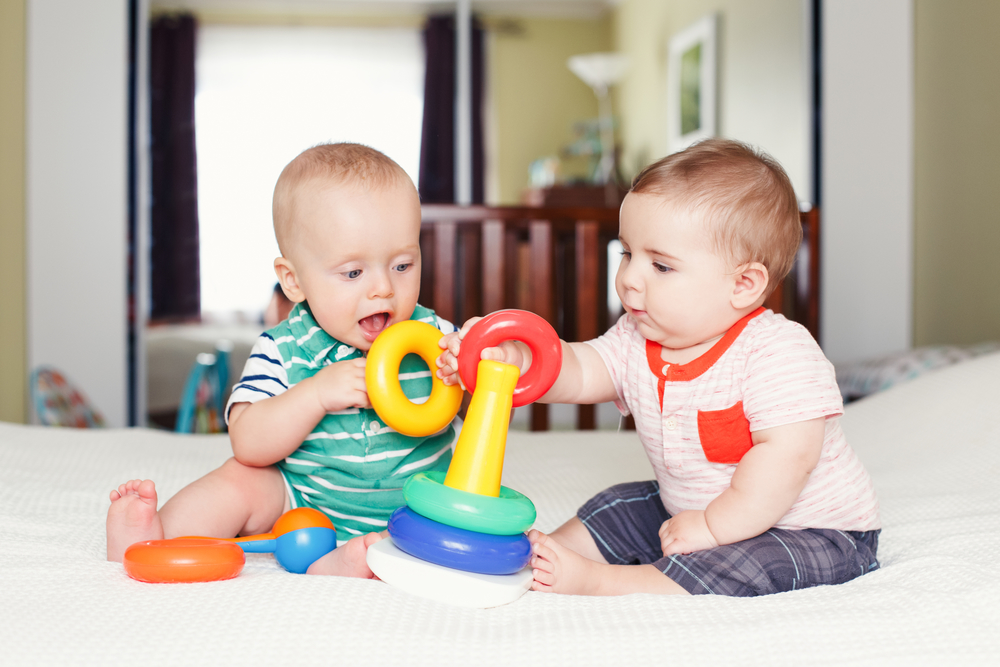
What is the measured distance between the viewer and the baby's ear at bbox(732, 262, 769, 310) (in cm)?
85

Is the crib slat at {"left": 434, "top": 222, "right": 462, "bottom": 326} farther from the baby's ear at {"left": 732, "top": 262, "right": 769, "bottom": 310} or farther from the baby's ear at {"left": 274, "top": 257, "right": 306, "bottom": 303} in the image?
the baby's ear at {"left": 732, "top": 262, "right": 769, "bottom": 310}

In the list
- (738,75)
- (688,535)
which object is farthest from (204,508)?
(738,75)

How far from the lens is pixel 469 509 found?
70 centimetres

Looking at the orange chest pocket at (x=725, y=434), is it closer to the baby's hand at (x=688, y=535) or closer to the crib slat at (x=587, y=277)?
the baby's hand at (x=688, y=535)

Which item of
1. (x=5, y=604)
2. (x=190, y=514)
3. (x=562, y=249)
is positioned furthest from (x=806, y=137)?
(x=5, y=604)

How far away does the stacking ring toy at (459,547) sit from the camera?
0.69m

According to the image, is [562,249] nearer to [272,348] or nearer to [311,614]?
[272,348]

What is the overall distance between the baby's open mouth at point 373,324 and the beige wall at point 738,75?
2.51 metres

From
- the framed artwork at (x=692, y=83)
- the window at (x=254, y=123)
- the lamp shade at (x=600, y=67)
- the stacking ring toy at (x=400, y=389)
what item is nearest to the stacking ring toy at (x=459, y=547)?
the stacking ring toy at (x=400, y=389)

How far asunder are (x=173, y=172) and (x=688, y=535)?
300 cm

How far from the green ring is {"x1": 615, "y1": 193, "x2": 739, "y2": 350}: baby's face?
0.88 feet

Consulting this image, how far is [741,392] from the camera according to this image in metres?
0.85

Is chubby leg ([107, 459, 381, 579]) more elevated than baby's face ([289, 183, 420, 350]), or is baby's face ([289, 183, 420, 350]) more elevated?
baby's face ([289, 183, 420, 350])

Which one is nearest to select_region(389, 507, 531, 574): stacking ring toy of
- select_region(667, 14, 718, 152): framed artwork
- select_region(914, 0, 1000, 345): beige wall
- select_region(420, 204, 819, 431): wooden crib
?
select_region(420, 204, 819, 431): wooden crib
